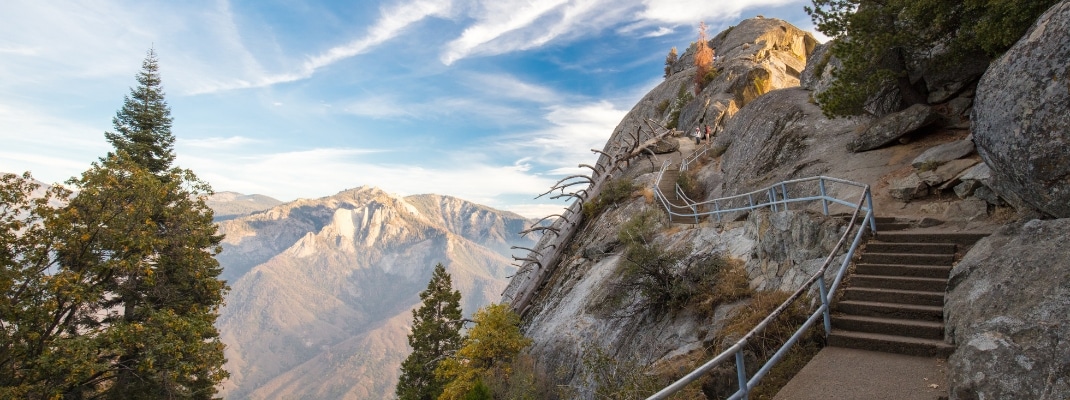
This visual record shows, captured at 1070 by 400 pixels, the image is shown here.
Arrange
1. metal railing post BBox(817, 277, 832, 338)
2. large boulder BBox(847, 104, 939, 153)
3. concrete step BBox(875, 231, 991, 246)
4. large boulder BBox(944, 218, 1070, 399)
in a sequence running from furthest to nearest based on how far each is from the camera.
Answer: large boulder BBox(847, 104, 939, 153) → concrete step BBox(875, 231, 991, 246) → metal railing post BBox(817, 277, 832, 338) → large boulder BBox(944, 218, 1070, 399)

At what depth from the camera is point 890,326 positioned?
248 inches

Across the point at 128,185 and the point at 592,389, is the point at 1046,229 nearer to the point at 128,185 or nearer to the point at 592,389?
the point at 592,389

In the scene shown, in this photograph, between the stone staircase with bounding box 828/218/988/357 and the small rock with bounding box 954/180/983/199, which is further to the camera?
the small rock with bounding box 954/180/983/199

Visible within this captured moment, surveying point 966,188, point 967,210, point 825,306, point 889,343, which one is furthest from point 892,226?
point 889,343

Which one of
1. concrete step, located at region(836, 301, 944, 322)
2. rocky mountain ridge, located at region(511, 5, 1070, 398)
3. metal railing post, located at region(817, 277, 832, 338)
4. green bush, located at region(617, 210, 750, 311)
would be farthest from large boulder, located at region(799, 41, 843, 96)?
metal railing post, located at region(817, 277, 832, 338)

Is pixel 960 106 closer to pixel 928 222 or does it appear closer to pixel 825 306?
pixel 928 222

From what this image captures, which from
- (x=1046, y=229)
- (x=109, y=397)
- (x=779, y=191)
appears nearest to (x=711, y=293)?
(x=1046, y=229)

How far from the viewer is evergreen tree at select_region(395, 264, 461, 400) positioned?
2712 cm

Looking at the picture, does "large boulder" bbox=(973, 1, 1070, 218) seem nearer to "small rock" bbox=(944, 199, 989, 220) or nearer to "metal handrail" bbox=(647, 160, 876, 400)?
"small rock" bbox=(944, 199, 989, 220)

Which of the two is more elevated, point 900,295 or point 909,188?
point 909,188

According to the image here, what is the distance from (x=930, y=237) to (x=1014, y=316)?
144 inches

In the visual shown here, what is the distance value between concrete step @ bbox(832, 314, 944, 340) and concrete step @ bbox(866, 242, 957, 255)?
75.1 inches

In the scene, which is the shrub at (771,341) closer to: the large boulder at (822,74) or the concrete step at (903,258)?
the concrete step at (903,258)

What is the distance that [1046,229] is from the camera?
5.70 m
